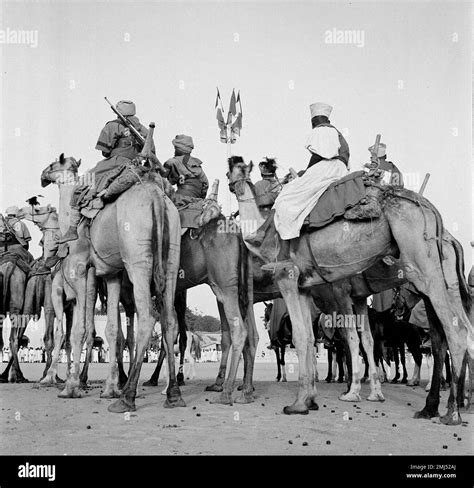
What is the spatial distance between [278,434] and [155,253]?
362 centimetres

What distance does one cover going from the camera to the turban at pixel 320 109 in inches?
422

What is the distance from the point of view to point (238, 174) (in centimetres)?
1146

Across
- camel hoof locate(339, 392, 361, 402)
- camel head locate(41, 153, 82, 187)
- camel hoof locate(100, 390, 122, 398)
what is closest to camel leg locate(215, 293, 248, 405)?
camel hoof locate(100, 390, 122, 398)

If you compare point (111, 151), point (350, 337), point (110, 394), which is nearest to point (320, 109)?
point (111, 151)

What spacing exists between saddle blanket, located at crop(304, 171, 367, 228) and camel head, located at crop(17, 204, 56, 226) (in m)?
9.55

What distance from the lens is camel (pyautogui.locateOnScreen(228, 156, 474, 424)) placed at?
8.84 meters

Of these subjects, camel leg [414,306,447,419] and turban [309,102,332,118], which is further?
turban [309,102,332,118]

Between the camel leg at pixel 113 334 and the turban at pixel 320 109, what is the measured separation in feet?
13.9

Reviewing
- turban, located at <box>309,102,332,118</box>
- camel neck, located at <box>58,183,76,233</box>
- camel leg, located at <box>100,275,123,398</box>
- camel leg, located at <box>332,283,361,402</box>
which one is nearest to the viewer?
turban, located at <box>309,102,332,118</box>

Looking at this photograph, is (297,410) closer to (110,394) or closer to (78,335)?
(110,394)

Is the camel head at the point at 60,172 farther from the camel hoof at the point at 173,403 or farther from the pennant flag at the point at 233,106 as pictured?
the camel hoof at the point at 173,403

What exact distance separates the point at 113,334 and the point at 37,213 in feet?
24.0

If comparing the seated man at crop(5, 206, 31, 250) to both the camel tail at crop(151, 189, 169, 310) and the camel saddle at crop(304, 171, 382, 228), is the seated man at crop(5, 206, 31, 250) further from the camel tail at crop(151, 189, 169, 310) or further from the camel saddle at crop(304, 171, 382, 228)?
the camel saddle at crop(304, 171, 382, 228)

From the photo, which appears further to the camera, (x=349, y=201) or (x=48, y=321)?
(x=48, y=321)
